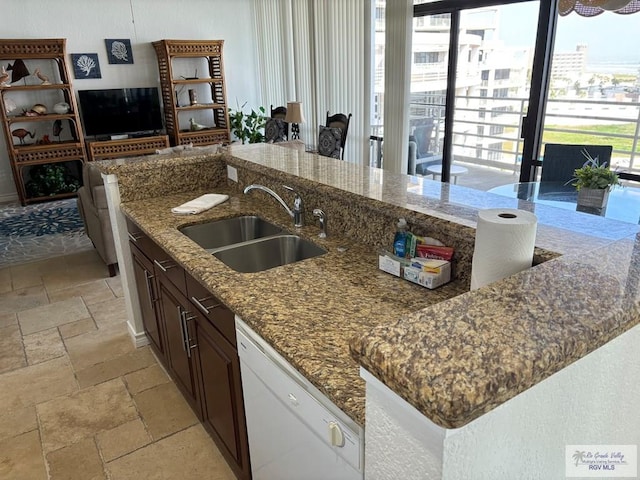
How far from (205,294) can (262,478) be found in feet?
2.13

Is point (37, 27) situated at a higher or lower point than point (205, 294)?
higher

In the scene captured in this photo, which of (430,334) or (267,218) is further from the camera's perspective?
(267,218)

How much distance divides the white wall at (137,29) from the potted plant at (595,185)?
6304 millimetres

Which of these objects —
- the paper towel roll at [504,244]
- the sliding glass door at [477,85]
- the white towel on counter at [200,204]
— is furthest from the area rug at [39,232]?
the paper towel roll at [504,244]

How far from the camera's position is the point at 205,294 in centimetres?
171

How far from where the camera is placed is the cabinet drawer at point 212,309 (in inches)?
61.4

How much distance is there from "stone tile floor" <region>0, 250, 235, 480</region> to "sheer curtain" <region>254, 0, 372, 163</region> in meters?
3.75

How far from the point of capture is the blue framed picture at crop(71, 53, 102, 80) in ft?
22.1

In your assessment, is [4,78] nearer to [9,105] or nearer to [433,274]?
[9,105]

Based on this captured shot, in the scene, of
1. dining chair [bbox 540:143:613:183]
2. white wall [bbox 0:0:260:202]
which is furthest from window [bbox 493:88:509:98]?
white wall [bbox 0:0:260:202]

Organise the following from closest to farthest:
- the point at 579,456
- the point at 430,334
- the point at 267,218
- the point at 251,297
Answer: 1. the point at 430,334
2. the point at 579,456
3. the point at 251,297
4. the point at 267,218

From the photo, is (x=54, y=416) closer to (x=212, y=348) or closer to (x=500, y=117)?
(x=212, y=348)

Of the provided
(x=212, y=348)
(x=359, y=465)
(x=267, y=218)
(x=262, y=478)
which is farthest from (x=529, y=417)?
(x=267, y=218)

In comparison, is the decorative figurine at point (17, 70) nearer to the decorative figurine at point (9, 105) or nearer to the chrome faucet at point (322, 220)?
the decorative figurine at point (9, 105)
